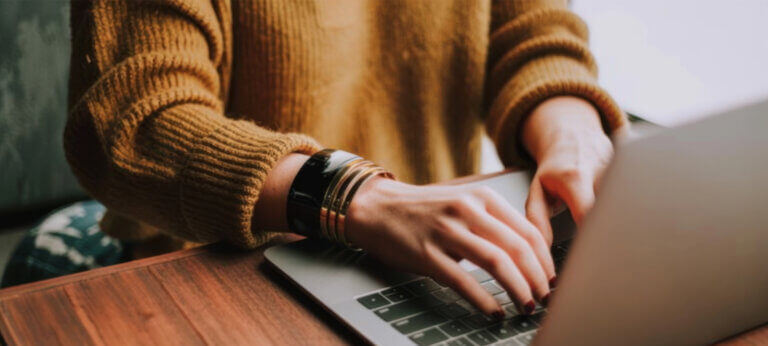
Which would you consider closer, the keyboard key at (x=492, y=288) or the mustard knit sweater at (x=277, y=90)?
the keyboard key at (x=492, y=288)

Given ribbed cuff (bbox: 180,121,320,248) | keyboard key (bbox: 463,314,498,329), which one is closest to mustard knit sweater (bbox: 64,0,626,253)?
ribbed cuff (bbox: 180,121,320,248)

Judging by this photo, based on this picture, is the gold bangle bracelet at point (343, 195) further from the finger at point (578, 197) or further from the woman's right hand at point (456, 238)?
the finger at point (578, 197)

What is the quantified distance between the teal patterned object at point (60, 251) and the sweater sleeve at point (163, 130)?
0.20 metres

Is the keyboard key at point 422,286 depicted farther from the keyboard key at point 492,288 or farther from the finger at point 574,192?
the finger at point 574,192

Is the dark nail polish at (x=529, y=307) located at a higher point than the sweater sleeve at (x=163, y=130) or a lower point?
lower

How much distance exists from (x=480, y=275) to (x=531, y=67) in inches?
17.8

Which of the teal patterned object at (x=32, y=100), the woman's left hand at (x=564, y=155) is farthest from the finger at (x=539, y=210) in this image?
the teal patterned object at (x=32, y=100)

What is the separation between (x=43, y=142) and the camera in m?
1.68

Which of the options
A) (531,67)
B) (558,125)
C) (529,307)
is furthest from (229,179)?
(531,67)

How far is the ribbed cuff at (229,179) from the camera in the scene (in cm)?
57

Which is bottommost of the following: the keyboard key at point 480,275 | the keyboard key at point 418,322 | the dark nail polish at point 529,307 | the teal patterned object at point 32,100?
the teal patterned object at point 32,100

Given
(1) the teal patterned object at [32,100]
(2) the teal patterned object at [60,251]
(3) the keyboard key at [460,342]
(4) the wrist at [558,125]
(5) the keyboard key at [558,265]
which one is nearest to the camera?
(3) the keyboard key at [460,342]

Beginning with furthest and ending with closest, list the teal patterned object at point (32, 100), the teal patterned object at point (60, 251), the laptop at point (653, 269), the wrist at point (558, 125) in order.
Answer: the teal patterned object at point (32, 100)
the teal patterned object at point (60, 251)
the wrist at point (558, 125)
the laptop at point (653, 269)

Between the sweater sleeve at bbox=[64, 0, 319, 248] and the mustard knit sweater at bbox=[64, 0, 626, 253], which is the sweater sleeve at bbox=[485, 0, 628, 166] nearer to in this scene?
the mustard knit sweater at bbox=[64, 0, 626, 253]
